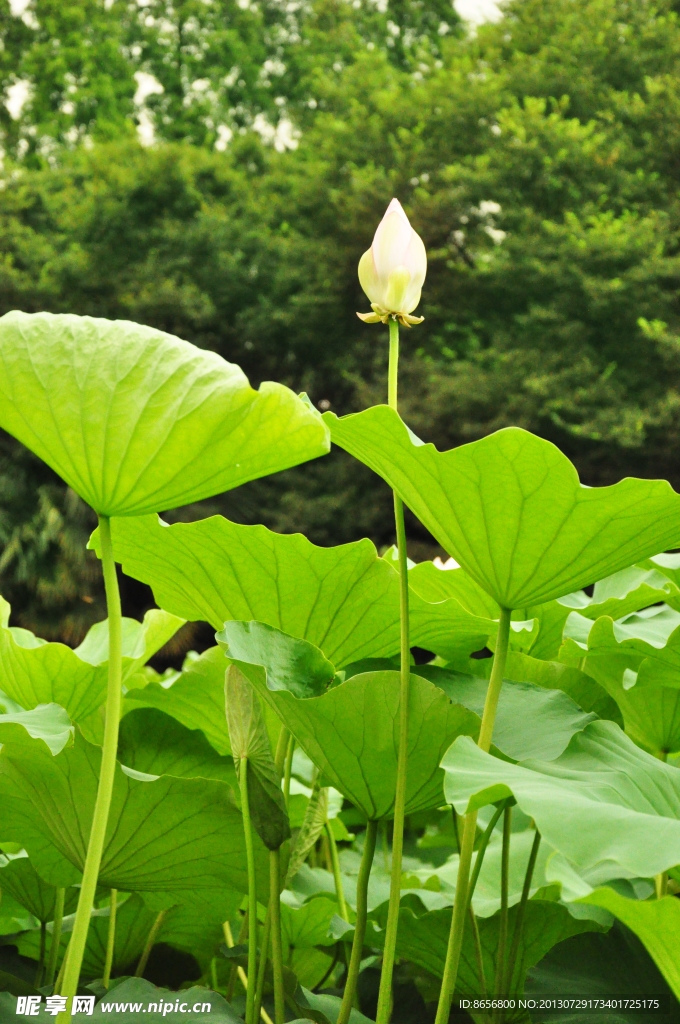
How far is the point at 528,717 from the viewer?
1.70 ft

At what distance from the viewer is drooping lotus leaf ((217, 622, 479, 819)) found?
465 millimetres

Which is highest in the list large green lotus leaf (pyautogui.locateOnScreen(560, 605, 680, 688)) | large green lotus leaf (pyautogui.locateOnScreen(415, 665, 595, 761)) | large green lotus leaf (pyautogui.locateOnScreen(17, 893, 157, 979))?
large green lotus leaf (pyautogui.locateOnScreen(560, 605, 680, 688))

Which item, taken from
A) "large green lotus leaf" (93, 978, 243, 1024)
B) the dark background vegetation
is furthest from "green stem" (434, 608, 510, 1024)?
the dark background vegetation

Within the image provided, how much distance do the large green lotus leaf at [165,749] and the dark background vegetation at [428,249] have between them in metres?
6.12

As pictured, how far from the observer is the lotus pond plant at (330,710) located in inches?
16.4

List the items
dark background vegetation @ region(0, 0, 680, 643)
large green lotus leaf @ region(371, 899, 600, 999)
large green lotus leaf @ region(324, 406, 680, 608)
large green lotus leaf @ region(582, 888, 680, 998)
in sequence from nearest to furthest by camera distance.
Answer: large green lotus leaf @ region(582, 888, 680, 998), large green lotus leaf @ region(324, 406, 680, 608), large green lotus leaf @ region(371, 899, 600, 999), dark background vegetation @ region(0, 0, 680, 643)

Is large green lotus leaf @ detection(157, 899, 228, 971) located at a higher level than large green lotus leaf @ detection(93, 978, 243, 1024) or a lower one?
lower

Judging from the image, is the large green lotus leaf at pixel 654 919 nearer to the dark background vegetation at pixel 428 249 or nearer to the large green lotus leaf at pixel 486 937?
the large green lotus leaf at pixel 486 937

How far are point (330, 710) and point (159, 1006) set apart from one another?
0.18 metres

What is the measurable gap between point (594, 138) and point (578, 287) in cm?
119

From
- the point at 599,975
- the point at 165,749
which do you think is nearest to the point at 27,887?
the point at 165,749

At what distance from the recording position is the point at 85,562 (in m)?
7.66

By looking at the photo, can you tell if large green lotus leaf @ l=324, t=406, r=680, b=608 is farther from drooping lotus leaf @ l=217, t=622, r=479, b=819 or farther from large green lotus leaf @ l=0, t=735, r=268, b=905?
large green lotus leaf @ l=0, t=735, r=268, b=905

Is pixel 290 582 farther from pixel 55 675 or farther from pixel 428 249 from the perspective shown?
pixel 428 249
